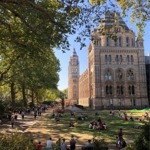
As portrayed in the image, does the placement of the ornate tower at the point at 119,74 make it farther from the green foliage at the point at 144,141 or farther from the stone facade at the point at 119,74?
the green foliage at the point at 144,141

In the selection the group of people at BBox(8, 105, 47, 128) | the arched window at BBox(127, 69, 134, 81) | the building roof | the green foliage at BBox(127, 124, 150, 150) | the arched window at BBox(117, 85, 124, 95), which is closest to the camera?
the green foliage at BBox(127, 124, 150, 150)

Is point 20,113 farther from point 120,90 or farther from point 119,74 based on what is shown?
point 119,74

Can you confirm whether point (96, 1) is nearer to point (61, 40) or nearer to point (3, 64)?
point (61, 40)

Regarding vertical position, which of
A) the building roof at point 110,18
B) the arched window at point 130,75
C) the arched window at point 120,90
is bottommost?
the arched window at point 120,90

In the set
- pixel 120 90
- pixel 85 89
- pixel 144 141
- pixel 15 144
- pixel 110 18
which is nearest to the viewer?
pixel 144 141

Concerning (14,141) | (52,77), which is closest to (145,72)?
(52,77)

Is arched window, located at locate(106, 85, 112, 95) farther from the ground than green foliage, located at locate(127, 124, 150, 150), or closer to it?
farther from the ground

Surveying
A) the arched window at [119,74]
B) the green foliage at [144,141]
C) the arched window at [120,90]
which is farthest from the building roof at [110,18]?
the arched window at [120,90]

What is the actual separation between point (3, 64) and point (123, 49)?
43.3m

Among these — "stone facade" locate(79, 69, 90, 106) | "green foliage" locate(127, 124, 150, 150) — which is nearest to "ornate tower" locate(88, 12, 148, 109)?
"stone facade" locate(79, 69, 90, 106)

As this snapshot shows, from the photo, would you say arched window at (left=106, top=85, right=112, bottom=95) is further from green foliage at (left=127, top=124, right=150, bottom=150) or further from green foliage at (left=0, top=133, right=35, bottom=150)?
green foliage at (left=127, top=124, right=150, bottom=150)

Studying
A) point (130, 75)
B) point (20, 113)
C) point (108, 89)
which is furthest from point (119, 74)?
point (20, 113)

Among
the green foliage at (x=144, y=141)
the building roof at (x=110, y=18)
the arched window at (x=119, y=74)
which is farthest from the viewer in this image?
the arched window at (x=119, y=74)

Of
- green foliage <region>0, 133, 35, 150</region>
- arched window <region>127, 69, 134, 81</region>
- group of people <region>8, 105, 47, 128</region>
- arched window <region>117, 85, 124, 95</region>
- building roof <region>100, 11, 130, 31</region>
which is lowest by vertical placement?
green foliage <region>0, 133, 35, 150</region>
